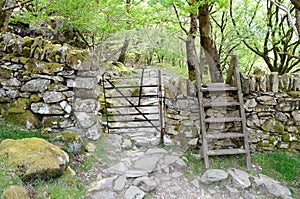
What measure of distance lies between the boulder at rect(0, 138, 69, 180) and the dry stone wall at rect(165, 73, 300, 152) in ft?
6.27

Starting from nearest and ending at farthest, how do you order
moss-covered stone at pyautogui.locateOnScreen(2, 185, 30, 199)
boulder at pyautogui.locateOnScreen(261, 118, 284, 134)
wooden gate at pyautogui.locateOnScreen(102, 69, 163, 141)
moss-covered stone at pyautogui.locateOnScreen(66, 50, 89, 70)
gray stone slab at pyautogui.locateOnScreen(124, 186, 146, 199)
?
moss-covered stone at pyautogui.locateOnScreen(2, 185, 30, 199) → gray stone slab at pyautogui.locateOnScreen(124, 186, 146, 199) → moss-covered stone at pyautogui.locateOnScreen(66, 50, 89, 70) → boulder at pyautogui.locateOnScreen(261, 118, 284, 134) → wooden gate at pyautogui.locateOnScreen(102, 69, 163, 141)

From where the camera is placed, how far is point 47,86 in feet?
12.2

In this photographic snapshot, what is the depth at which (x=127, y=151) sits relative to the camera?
13.1 feet

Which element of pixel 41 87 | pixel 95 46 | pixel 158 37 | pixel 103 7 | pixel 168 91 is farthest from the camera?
pixel 158 37

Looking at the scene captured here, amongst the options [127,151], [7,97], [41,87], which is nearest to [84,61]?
[41,87]

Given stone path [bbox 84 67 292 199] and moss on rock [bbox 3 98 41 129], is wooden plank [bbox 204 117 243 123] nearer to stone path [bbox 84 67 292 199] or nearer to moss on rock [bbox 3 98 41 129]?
stone path [bbox 84 67 292 199]

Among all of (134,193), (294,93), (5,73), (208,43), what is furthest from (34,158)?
(208,43)

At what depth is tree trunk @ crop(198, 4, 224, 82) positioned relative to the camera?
5.66 meters

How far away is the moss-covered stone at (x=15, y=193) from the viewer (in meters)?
2.18

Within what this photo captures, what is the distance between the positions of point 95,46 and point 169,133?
5493 millimetres

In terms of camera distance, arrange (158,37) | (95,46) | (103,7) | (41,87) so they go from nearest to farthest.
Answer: (41,87) → (103,7) → (95,46) → (158,37)

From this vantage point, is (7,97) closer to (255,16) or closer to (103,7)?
(103,7)

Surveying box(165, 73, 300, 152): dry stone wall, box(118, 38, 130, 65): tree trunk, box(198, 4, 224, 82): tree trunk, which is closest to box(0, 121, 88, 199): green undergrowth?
box(165, 73, 300, 152): dry stone wall

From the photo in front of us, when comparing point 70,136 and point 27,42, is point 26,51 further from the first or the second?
point 70,136
